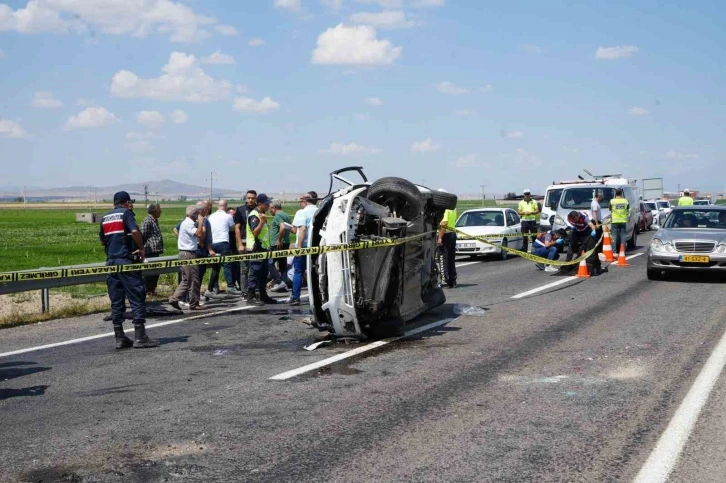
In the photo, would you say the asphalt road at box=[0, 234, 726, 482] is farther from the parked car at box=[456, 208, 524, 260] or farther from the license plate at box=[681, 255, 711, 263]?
the parked car at box=[456, 208, 524, 260]

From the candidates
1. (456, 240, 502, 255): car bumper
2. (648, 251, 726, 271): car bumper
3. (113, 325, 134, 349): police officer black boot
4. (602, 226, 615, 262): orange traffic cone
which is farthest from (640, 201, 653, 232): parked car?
(113, 325, 134, 349): police officer black boot

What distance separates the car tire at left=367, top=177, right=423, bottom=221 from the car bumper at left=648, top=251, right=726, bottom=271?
7.79 metres

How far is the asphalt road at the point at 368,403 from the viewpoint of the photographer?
530 cm

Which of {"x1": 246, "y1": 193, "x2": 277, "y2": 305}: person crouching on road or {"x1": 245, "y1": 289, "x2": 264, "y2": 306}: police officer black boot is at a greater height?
{"x1": 246, "y1": 193, "x2": 277, "y2": 305}: person crouching on road

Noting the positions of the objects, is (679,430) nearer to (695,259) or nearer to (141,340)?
(141,340)

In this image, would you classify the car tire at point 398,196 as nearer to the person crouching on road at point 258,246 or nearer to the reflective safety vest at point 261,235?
the person crouching on road at point 258,246

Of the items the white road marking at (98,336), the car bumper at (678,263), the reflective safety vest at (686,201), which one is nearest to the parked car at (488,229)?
the car bumper at (678,263)

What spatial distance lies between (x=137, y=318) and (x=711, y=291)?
1024 cm

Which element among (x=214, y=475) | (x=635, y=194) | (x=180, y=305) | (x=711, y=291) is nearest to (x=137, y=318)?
(x=180, y=305)

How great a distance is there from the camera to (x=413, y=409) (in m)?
6.64

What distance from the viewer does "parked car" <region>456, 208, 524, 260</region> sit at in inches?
914

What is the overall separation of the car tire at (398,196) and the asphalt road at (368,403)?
61.2 inches

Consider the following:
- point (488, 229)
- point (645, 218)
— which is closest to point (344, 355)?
point (488, 229)

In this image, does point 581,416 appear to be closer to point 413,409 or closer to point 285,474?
point 413,409
